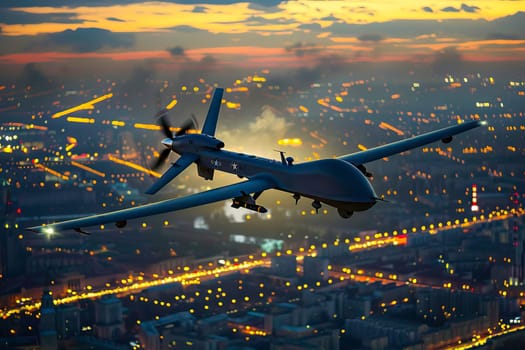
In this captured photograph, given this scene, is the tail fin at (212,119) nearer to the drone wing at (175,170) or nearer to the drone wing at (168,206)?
the drone wing at (175,170)

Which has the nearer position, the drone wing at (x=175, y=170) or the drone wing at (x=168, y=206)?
the drone wing at (x=168, y=206)

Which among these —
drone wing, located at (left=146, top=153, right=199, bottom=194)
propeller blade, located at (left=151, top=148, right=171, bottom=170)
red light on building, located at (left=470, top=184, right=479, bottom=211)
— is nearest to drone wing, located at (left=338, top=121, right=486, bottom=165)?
drone wing, located at (left=146, top=153, right=199, bottom=194)

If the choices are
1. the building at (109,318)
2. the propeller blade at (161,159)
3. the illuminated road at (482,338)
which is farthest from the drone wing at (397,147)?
the building at (109,318)

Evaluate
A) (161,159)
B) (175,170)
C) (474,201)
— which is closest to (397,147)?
(175,170)

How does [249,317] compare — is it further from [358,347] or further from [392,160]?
[392,160]

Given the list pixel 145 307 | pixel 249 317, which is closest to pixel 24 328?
pixel 145 307

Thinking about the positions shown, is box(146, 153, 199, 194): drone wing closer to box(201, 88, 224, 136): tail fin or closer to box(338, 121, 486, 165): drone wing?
box(201, 88, 224, 136): tail fin
